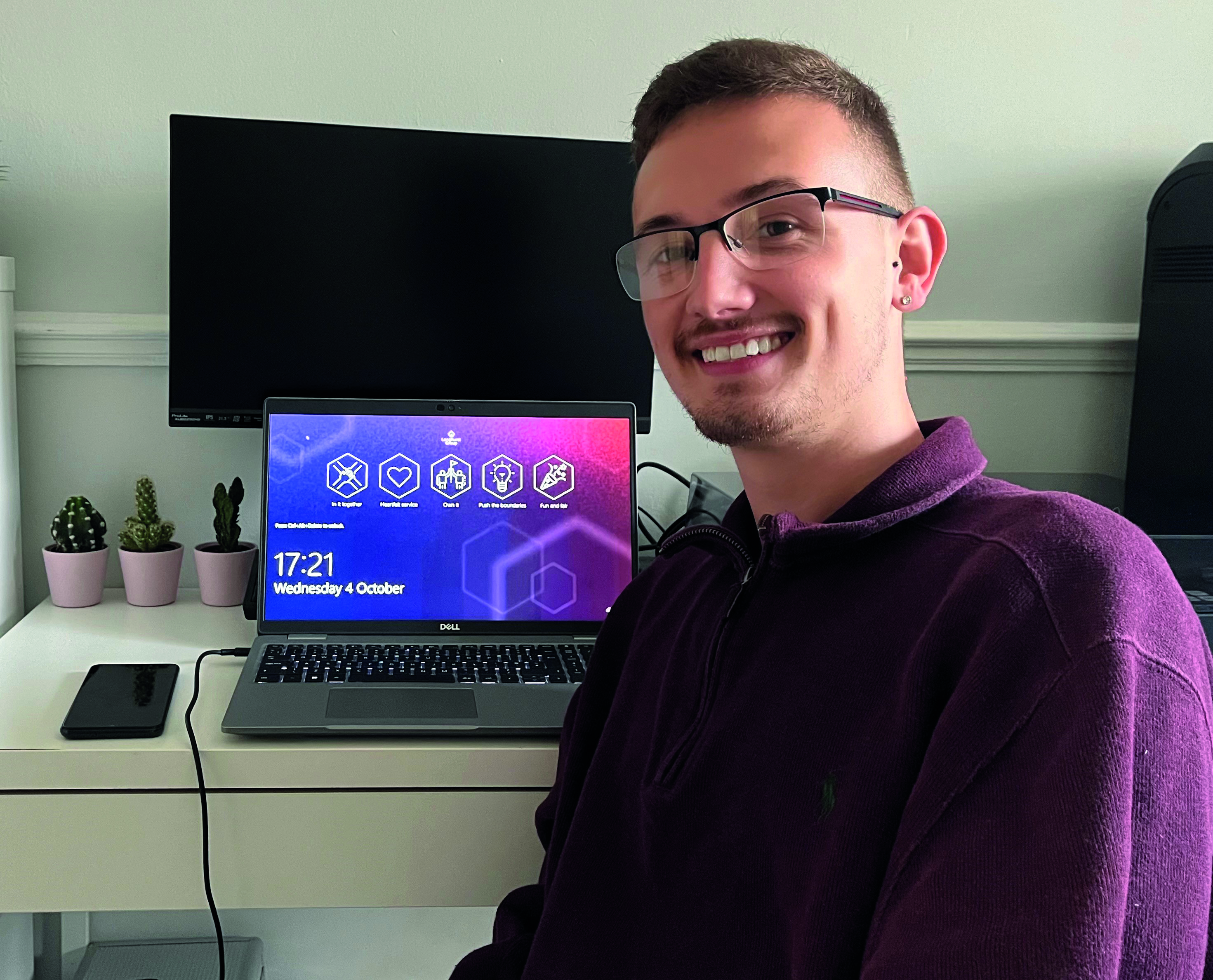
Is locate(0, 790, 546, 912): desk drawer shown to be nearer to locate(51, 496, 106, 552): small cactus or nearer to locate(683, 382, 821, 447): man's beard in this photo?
locate(683, 382, 821, 447): man's beard

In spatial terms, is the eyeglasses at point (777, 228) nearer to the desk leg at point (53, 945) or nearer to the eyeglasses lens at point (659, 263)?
the eyeglasses lens at point (659, 263)

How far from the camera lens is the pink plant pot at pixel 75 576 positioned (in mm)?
1471

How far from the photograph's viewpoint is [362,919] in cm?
169

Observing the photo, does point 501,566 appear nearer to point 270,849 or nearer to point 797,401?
point 270,849

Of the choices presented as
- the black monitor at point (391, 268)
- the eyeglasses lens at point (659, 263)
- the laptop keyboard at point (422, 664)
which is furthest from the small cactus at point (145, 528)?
the eyeglasses lens at point (659, 263)

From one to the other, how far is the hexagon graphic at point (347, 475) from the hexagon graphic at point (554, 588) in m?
0.24

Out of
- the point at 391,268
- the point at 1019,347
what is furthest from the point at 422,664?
the point at 1019,347

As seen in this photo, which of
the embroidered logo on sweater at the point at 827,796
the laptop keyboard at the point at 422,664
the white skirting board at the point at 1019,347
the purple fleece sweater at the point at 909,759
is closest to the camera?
the purple fleece sweater at the point at 909,759

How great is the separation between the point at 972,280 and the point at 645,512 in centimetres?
63

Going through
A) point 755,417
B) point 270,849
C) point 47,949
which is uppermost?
point 755,417

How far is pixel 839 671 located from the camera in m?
0.69

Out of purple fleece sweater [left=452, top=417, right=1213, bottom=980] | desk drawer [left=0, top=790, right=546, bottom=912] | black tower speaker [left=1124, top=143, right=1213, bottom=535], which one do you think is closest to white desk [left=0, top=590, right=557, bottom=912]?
desk drawer [left=0, top=790, right=546, bottom=912]

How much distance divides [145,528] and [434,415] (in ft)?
1.49

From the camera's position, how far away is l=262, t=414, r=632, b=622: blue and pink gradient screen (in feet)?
4.37
